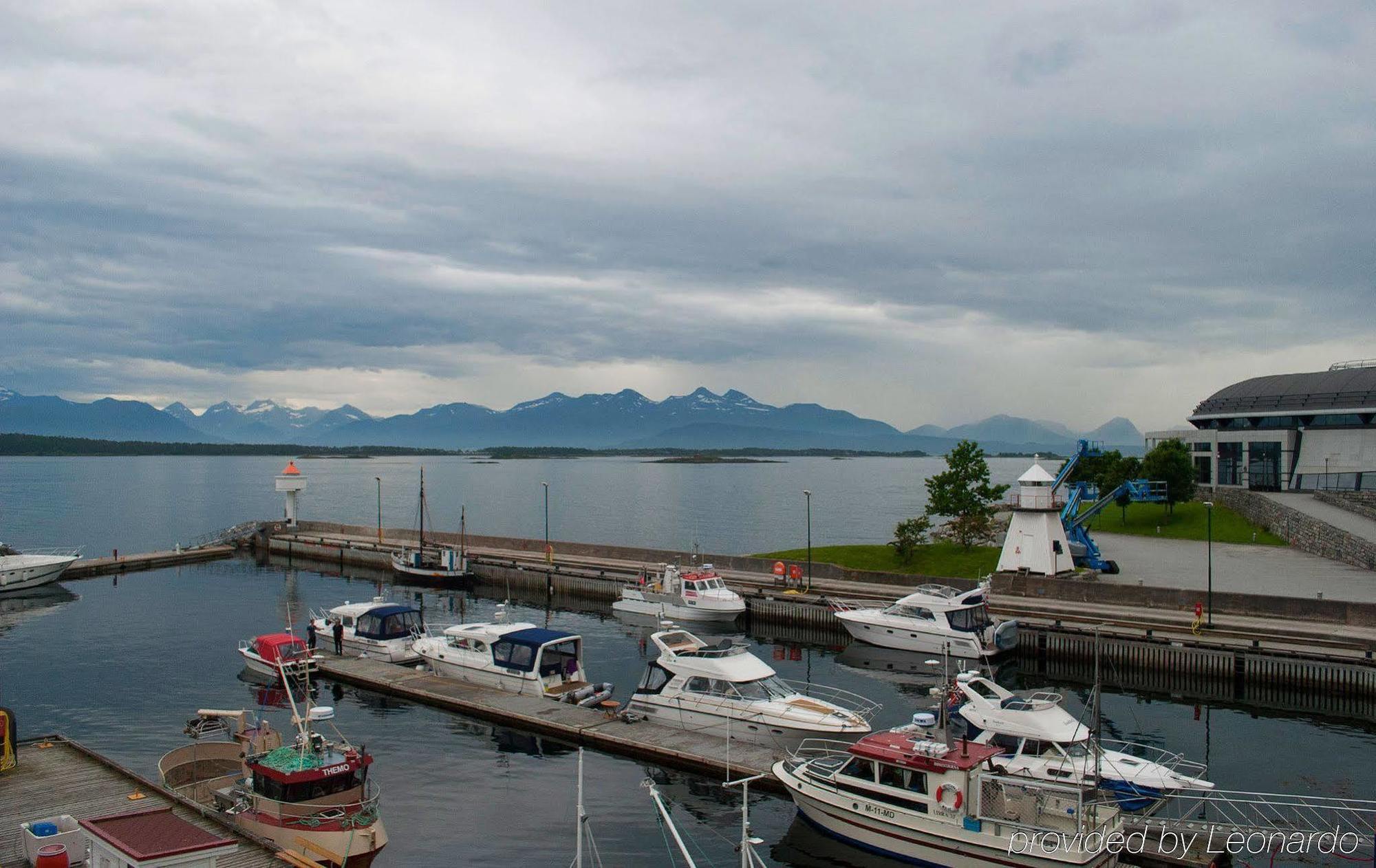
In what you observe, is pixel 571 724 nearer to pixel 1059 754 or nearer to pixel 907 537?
pixel 1059 754

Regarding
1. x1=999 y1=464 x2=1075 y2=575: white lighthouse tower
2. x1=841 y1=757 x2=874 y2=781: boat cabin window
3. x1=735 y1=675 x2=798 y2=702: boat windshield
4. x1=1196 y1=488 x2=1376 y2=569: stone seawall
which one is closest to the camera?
x1=841 y1=757 x2=874 y2=781: boat cabin window

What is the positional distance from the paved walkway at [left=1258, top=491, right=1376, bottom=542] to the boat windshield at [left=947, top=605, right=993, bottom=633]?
25974 mm

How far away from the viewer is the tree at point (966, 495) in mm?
60250

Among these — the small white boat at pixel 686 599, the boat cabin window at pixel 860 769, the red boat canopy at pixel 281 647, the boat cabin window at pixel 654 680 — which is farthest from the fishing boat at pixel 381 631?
the boat cabin window at pixel 860 769

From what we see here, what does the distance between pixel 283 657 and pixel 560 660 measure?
11519mm

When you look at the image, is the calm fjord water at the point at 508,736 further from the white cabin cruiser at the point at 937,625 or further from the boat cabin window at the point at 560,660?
the boat cabin window at the point at 560,660

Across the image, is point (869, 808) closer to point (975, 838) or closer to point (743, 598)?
point (975, 838)


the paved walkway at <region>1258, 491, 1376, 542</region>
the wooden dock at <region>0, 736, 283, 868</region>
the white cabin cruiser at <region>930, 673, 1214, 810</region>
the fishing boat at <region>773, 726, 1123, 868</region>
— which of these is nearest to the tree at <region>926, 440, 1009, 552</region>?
the paved walkway at <region>1258, 491, 1376, 542</region>

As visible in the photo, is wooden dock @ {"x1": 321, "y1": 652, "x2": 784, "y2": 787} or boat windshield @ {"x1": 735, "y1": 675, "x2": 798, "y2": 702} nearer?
wooden dock @ {"x1": 321, "y1": 652, "x2": 784, "y2": 787}

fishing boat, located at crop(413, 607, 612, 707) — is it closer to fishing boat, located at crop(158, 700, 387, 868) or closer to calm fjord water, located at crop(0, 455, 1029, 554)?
fishing boat, located at crop(158, 700, 387, 868)

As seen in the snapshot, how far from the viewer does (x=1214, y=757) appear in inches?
1126

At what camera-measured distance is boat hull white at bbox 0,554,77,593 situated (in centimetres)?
6284

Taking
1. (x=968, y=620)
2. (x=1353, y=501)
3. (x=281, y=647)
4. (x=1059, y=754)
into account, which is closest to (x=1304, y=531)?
(x=1353, y=501)

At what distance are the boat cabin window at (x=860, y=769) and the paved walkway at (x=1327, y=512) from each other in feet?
144
